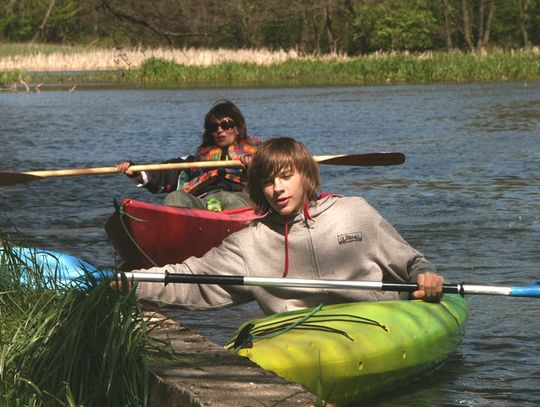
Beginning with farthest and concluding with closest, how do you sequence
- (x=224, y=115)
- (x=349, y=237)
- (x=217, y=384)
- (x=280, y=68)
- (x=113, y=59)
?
(x=113, y=59) → (x=280, y=68) → (x=224, y=115) → (x=349, y=237) → (x=217, y=384)

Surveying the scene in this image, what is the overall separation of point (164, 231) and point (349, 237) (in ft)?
7.54

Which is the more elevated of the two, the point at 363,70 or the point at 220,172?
the point at 220,172

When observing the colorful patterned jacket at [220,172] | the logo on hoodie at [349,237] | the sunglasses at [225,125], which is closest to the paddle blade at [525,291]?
the logo on hoodie at [349,237]

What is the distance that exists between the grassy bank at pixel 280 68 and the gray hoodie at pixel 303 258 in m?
33.9

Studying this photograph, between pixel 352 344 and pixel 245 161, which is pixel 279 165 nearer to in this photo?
pixel 352 344

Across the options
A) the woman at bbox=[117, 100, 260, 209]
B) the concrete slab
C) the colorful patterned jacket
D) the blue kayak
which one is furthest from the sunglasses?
the concrete slab

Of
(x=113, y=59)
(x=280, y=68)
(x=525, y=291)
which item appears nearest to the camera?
(x=525, y=291)

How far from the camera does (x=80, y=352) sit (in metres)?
4.39

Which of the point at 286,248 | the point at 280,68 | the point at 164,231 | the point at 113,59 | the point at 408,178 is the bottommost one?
the point at 408,178

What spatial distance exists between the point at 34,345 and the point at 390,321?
5.86ft

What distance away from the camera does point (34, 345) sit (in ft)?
14.7

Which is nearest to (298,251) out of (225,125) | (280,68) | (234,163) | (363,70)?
(234,163)

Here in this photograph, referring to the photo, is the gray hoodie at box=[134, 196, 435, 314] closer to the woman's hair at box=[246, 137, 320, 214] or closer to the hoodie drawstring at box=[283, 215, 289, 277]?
the hoodie drawstring at box=[283, 215, 289, 277]

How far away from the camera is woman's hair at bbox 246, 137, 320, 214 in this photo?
5.51 meters
